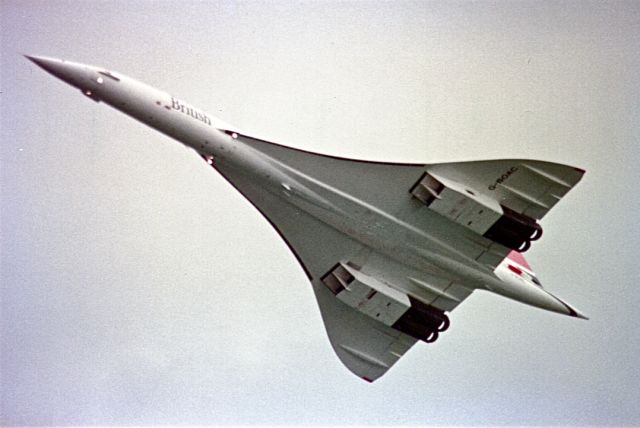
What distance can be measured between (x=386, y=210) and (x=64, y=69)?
5.84 metres

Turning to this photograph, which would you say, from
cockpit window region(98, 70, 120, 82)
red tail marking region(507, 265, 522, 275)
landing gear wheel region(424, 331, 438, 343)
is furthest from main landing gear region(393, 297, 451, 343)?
cockpit window region(98, 70, 120, 82)

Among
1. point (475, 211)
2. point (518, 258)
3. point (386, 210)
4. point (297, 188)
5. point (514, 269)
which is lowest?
point (297, 188)

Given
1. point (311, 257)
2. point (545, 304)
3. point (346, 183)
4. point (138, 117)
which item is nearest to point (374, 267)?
point (311, 257)

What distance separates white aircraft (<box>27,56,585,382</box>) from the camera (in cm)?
1188

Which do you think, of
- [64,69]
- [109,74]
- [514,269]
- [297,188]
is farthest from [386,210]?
[64,69]

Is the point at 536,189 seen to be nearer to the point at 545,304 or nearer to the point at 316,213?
Result: the point at 545,304

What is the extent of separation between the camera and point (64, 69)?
35.3ft

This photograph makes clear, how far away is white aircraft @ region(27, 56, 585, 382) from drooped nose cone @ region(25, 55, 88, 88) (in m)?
0.02

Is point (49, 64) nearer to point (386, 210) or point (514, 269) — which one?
point (386, 210)

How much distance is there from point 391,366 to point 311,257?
3.26m

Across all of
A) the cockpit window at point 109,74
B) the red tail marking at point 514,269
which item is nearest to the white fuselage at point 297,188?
the cockpit window at point 109,74

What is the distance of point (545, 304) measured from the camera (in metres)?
13.5

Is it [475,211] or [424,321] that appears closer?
[475,211]

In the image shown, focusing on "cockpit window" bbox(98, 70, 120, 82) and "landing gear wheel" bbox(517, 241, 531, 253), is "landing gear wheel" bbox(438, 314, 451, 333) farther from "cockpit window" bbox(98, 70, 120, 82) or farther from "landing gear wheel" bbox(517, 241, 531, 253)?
"cockpit window" bbox(98, 70, 120, 82)
